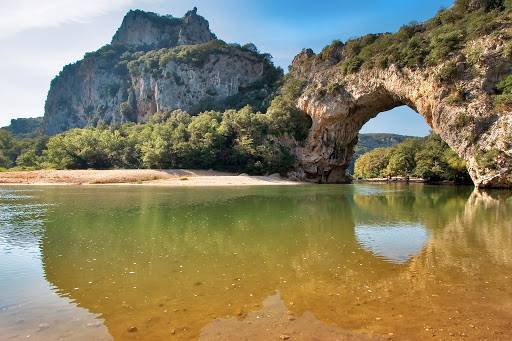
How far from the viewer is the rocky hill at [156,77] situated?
101 metres

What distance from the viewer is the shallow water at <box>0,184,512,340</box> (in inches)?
247

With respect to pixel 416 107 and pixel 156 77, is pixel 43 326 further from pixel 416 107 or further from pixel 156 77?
pixel 156 77

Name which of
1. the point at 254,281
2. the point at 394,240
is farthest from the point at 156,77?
the point at 254,281

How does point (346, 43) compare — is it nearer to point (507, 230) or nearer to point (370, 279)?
point (507, 230)

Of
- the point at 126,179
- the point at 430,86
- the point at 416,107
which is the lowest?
the point at 126,179

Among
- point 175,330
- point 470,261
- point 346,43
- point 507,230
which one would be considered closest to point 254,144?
point 346,43

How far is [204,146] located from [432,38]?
1432 inches

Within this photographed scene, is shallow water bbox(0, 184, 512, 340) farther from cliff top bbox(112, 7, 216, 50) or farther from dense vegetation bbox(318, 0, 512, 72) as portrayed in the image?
cliff top bbox(112, 7, 216, 50)

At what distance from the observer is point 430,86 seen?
4638cm

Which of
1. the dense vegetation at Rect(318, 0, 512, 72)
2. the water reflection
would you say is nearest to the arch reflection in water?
the water reflection

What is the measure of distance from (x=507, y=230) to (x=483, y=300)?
1015 cm

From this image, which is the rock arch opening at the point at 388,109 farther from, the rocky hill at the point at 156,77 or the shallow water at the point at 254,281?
the shallow water at the point at 254,281

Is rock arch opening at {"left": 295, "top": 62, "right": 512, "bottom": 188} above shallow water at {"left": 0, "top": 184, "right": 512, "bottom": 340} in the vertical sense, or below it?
above

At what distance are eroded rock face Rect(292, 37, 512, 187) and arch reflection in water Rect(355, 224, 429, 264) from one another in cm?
2854
